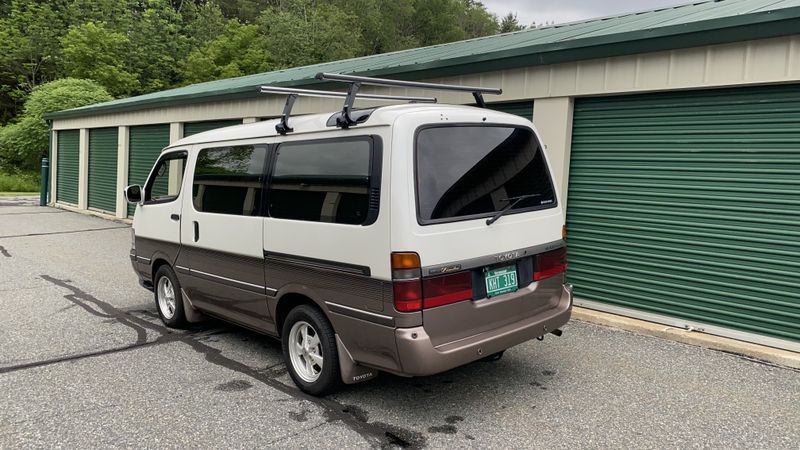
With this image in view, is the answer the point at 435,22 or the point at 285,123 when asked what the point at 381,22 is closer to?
the point at 435,22

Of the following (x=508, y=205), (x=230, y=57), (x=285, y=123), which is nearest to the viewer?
(x=508, y=205)

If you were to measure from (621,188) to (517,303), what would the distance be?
312cm

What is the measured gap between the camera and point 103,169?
1736 centimetres

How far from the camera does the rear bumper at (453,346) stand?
3.47 m

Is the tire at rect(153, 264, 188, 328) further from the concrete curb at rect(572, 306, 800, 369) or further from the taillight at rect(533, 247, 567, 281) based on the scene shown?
the concrete curb at rect(572, 306, 800, 369)

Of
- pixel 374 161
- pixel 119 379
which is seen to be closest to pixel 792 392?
pixel 374 161

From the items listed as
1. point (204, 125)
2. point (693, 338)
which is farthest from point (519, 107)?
point (204, 125)

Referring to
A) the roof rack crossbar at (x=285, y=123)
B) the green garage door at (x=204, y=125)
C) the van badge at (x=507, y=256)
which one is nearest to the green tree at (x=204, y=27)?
the green garage door at (x=204, y=125)

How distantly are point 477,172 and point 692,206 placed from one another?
3.21 meters

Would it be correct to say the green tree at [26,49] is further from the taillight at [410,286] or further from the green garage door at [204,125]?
the taillight at [410,286]

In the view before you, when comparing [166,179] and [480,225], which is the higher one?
[166,179]

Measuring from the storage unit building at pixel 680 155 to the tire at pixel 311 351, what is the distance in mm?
3830

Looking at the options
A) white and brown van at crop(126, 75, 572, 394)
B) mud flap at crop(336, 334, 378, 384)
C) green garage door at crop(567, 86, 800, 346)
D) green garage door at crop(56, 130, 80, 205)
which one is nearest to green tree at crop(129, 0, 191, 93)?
green garage door at crop(56, 130, 80, 205)

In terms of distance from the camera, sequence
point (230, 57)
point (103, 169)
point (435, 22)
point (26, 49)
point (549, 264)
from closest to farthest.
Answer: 1. point (549, 264)
2. point (103, 169)
3. point (26, 49)
4. point (230, 57)
5. point (435, 22)
